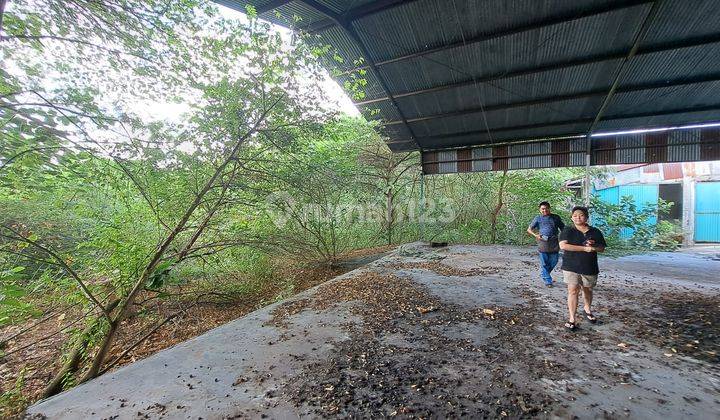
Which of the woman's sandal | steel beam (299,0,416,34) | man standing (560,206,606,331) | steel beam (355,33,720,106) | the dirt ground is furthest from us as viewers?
steel beam (355,33,720,106)

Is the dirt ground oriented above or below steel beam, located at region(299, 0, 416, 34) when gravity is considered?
below

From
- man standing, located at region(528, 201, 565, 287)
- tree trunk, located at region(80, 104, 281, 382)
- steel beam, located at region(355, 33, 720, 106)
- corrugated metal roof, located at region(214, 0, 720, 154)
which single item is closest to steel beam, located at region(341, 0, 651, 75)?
corrugated metal roof, located at region(214, 0, 720, 154)

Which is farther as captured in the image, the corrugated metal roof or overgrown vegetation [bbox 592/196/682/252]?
overgrown vegetation [bbox 592/196/682/252]

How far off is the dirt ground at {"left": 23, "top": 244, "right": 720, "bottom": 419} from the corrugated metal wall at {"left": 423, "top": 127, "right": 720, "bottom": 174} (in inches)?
195

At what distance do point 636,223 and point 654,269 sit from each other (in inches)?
153

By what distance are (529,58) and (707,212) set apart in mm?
11329

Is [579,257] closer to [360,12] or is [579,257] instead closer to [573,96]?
[360,12]

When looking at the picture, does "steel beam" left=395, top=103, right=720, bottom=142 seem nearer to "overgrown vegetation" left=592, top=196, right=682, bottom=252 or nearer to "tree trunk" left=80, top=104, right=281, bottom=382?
"overgrown vegetation" left=592, top=196, right=682, bottom=252

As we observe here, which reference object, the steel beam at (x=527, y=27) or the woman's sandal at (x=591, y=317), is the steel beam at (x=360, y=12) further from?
the woman's sandal at (x=591, y=317)

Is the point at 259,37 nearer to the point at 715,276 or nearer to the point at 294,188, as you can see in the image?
the point at 294,188

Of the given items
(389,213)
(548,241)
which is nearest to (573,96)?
(548,241)

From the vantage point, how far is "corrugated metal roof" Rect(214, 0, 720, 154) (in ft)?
13.9

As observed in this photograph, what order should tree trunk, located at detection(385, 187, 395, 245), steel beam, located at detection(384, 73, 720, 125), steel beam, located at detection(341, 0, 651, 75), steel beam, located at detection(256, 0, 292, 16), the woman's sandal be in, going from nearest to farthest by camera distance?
the woman's sandal
steel beam, located at detection(341, 0, 651, 75)
steel beam, located at detection(256, 0, 292, 16)
steel beam, located at detection(384, 73, 720, 125)
tree trunk, located at detection(385, 187, 395, 245)

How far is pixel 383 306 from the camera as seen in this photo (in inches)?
145
